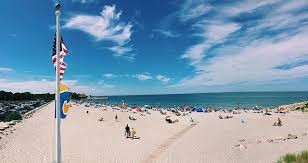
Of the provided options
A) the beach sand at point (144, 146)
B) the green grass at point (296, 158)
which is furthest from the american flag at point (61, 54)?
the green grass at point (296, 158)

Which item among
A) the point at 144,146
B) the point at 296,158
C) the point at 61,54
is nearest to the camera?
the point at 61,54

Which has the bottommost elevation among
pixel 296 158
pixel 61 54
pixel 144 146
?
pixel 144 146

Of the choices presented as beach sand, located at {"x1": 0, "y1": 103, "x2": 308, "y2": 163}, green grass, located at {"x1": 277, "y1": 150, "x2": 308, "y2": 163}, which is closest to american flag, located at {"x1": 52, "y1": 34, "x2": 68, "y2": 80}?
beach sand, located at {"x1": 0, "y1": 103, "x2": 308, "y2": 163}

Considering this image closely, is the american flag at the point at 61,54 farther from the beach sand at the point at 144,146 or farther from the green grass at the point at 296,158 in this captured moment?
the green grass at the point at 296,158

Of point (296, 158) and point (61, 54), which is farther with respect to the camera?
point (296, 158)

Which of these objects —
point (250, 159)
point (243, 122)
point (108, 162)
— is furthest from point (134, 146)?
point (243, 122)

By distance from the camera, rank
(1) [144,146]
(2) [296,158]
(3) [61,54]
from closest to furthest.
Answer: (3) [61,54] → (2) [296,158] → (1) [144,146]

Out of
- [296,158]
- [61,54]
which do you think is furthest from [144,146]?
[61,54]

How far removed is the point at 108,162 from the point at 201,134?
1342 cm

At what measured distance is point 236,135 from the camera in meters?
28.5

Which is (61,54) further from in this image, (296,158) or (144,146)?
(144,146)

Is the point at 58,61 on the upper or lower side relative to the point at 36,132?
upper

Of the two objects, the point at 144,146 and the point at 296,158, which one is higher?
the point at 296,158

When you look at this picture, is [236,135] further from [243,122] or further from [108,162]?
[108,162]
